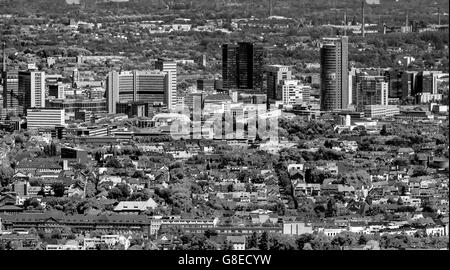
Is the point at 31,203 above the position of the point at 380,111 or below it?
A: below

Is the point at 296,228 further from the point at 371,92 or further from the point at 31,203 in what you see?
the point at 371,92

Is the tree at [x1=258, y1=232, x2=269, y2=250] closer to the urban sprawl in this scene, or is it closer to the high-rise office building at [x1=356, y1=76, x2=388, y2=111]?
the urban sprawl

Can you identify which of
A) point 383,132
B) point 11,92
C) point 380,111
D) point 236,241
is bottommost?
point 236,241

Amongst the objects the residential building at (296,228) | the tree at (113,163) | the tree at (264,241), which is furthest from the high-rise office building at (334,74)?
the tree at (264,241)

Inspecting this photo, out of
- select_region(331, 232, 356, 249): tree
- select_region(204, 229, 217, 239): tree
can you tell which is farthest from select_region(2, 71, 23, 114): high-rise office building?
select_region(331, 232, 356, 249): tree

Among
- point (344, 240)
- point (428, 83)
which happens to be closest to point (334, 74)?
point (428, 83)
